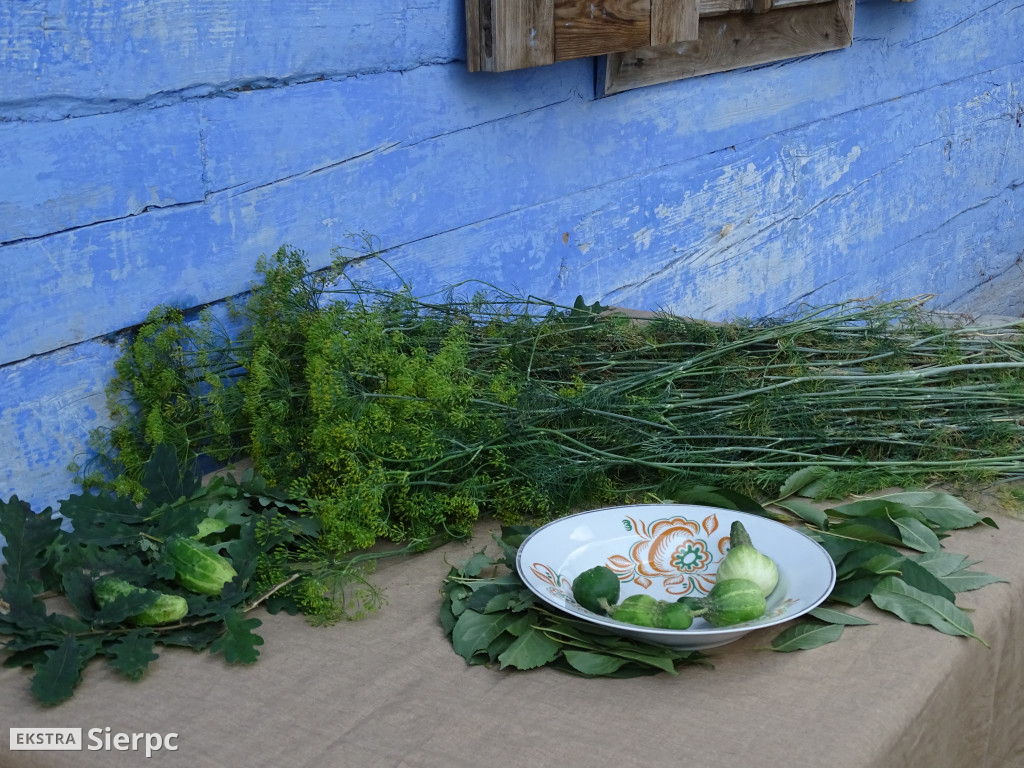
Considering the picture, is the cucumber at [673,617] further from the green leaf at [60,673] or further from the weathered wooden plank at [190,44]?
the weathered wooden plank at [190,44]

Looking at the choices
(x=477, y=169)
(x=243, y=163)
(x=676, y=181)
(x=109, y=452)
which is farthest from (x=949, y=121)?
(x=109, y=452)

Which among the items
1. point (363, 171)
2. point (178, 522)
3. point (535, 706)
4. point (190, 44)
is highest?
point (190, 44)

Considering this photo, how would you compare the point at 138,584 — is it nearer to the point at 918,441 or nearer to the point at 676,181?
the point at 918,441

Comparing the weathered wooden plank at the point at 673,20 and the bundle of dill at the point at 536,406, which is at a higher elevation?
the weathered wooden plank at the point at 673,20

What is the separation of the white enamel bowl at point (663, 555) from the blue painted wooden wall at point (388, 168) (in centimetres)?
91

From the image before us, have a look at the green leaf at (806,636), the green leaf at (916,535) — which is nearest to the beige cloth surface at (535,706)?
the green leaf at (806,636)

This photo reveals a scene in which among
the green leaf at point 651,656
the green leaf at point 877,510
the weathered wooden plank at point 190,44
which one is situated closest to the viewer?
the green leaf at point 651,656

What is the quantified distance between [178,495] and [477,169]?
1.26 meters

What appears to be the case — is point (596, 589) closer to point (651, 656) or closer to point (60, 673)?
point (651, 656)

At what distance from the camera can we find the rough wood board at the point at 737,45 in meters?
2.86

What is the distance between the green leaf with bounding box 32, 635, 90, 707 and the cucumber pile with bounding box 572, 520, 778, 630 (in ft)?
1.96

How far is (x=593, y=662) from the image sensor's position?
1.19 m

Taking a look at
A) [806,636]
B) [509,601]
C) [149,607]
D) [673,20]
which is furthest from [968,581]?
[673,20]

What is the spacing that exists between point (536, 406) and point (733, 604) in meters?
0.60
